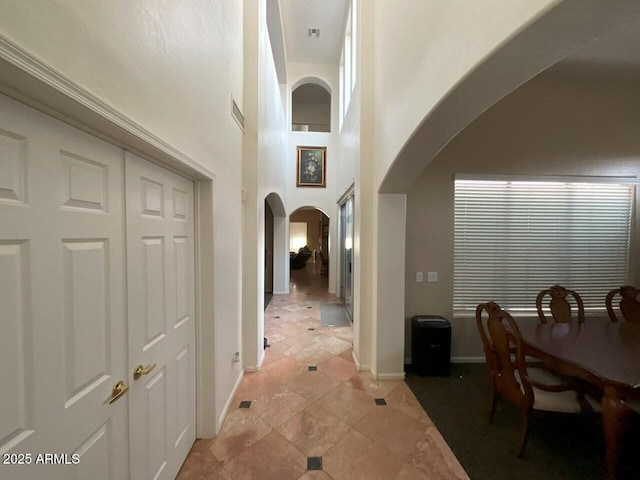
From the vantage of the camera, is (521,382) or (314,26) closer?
(521,382)

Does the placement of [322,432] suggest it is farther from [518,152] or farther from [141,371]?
[518,152]

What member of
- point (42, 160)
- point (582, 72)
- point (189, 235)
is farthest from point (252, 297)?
point (582, 72)

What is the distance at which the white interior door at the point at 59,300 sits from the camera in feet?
2.46

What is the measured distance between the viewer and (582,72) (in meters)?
3.00

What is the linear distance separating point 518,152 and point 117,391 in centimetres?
442

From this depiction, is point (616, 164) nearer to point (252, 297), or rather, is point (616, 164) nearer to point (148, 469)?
point (252, 297)

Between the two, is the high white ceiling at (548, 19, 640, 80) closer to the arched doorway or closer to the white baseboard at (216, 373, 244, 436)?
the white baseboard at (216, 373, 244, 436)

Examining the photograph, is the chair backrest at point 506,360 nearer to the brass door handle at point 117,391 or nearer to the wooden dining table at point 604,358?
the wooden dining table at point 604,358

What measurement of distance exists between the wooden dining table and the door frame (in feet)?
8.20

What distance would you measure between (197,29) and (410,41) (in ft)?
5.09

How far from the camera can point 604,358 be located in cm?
182

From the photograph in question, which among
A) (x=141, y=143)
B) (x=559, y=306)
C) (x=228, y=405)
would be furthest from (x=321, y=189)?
(x=141, y=143)

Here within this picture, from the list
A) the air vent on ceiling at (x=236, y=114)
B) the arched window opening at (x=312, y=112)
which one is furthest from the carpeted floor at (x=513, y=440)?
the arched window opening at (x=312, y=112)

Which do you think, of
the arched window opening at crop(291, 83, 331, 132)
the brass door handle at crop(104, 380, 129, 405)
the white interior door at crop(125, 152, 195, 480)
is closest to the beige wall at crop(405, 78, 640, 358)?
the white interior door at crop(125, 152, 195, 480)
